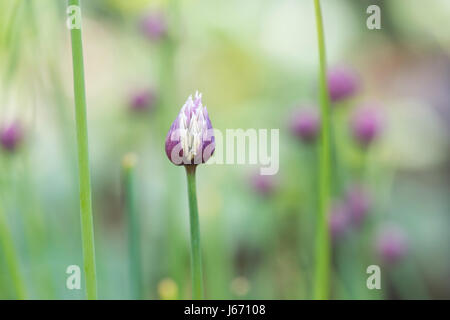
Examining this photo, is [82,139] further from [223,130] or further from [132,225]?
[223,130]

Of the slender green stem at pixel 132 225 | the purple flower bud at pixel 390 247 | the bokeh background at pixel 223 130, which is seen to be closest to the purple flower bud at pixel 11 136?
the bokeh background at pixel 223 130

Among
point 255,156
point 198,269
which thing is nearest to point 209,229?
point 255,156

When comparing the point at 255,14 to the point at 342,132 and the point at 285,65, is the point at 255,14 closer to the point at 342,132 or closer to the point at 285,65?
the point at 285,65

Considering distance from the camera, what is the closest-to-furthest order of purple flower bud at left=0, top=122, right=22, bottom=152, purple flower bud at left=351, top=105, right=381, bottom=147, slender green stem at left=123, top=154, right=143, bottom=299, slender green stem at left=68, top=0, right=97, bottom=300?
slender green stem at left=68, top=0, right=97, bottom=300 → slender green stem at left=123, top=154, right=143, bottom=299 → purple flower bud at left=0, top=122, right=22, bottom=152 → purple flower bud at left=351, top=105, right=381, bottom=147

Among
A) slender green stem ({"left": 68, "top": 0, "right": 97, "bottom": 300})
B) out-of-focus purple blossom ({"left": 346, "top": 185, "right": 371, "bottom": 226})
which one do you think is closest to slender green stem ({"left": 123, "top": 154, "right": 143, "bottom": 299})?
slender green stem ({"left": 68, "top": 0, "right": 97, "bottom": 300})

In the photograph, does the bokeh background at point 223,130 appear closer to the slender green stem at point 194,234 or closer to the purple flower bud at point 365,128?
the purple flower bud at point 365,128

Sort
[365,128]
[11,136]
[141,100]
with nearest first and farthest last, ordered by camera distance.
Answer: [11,136], [365,128], [141,100]

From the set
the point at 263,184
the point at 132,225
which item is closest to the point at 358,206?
the point at 263,184

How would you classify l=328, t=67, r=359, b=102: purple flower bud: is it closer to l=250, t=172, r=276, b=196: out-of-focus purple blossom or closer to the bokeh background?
the bokeh background
